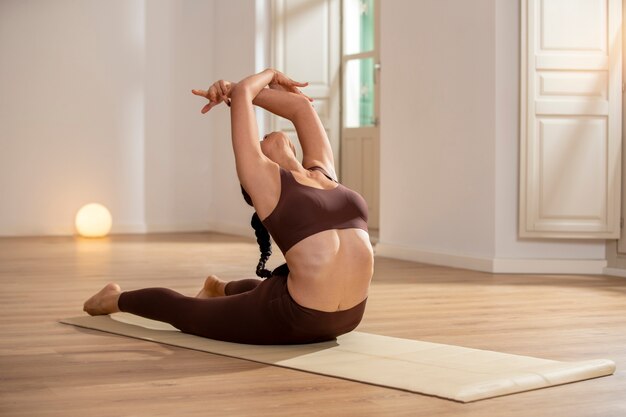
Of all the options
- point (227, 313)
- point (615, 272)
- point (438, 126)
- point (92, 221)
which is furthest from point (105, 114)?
point (227, 313)

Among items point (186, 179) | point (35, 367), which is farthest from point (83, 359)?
point (186, 179)

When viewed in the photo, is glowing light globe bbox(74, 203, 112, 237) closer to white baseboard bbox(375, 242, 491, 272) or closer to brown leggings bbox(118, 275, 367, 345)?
white baseboard bbox(375, 242, 491, 272)

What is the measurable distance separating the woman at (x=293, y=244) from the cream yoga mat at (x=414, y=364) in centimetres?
7

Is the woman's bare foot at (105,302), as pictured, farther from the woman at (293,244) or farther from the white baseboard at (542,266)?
the white baseboard at (542,266)

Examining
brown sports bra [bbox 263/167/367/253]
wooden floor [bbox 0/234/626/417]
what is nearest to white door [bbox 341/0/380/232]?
wooden floor [bbox 0/234/626/417]

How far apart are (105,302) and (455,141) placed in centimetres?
302

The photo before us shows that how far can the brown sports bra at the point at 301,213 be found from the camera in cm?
302

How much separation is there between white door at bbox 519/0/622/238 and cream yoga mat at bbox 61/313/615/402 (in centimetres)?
270

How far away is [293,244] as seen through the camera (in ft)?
9.93

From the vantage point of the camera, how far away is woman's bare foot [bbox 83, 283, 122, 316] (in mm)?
3789

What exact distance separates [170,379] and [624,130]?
3832mm

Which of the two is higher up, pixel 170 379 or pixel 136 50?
pixel 136 50

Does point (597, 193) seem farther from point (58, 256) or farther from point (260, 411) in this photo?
point (260, 411)

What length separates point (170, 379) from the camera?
2.80 metres
